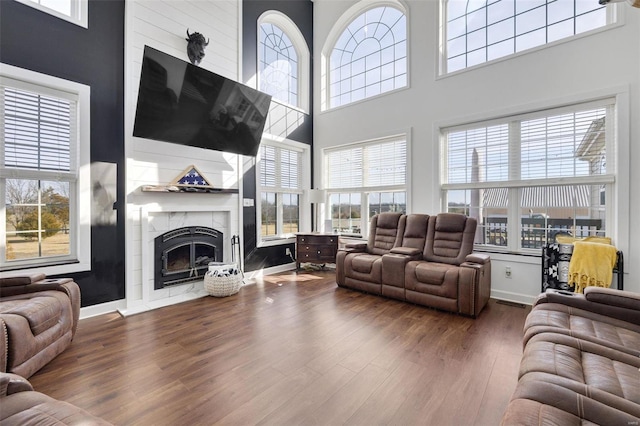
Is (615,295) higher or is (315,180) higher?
(315,180)

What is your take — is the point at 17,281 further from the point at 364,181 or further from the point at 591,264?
the point at 591,264

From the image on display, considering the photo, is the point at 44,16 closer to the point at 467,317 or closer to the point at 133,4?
the point at 133,4

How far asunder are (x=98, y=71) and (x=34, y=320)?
8.67 ft

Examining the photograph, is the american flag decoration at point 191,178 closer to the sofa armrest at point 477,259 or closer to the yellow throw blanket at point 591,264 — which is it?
the sofa armrest at point 477,259

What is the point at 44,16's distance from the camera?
2.81m

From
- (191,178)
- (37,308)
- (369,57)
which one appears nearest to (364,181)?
(369,57)

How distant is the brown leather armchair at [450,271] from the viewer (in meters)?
3.07

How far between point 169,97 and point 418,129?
3480mm

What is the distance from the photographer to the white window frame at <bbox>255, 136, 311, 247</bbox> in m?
4.77

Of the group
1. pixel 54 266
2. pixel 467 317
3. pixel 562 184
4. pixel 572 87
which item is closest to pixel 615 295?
pixel 467 317

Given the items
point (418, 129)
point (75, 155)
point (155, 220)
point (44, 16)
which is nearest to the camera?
point (44, 16)

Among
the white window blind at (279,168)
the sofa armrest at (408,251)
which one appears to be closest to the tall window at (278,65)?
the white window blind at (279,168)

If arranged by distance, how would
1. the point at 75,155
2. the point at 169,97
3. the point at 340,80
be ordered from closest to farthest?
the point at 75,155
the point at 169,97
the point at 340,80

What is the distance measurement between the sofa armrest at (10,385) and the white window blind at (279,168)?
12.8ft
